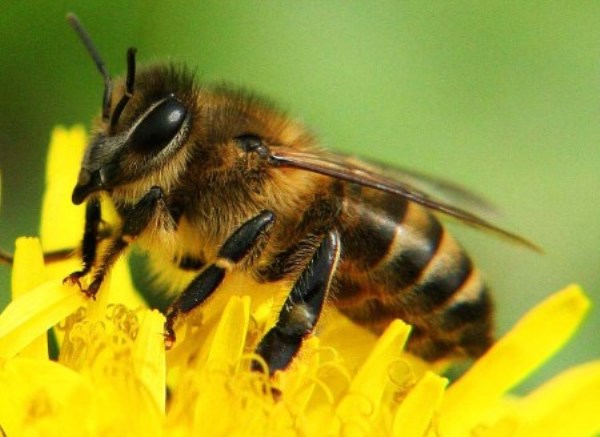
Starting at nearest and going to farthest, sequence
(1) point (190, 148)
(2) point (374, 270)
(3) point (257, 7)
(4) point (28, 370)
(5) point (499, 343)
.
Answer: (4) point (28, 370) → (1) point (190, 148) → (2) point (374, 270) → (5) point (499, 343) → (3) point (257, 7)

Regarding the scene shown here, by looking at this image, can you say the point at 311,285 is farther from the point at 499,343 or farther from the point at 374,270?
the point at 499,343

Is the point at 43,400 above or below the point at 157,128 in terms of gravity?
below

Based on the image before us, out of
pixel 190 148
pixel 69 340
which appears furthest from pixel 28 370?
pixel 190 148

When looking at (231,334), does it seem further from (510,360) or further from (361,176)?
(510,360)

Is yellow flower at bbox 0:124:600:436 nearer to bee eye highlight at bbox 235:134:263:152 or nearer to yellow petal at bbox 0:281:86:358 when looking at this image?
yellow petal at bbox 0:281:86:358

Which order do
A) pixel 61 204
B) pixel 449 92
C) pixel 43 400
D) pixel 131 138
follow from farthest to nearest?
pixel 449 92 < pixel 61 204 < pixel 131 138 < pixel 43 400

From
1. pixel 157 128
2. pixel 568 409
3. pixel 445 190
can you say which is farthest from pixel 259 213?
pixel 568 409

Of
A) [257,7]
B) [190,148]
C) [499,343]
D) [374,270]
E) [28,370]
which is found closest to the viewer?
[28,370]
